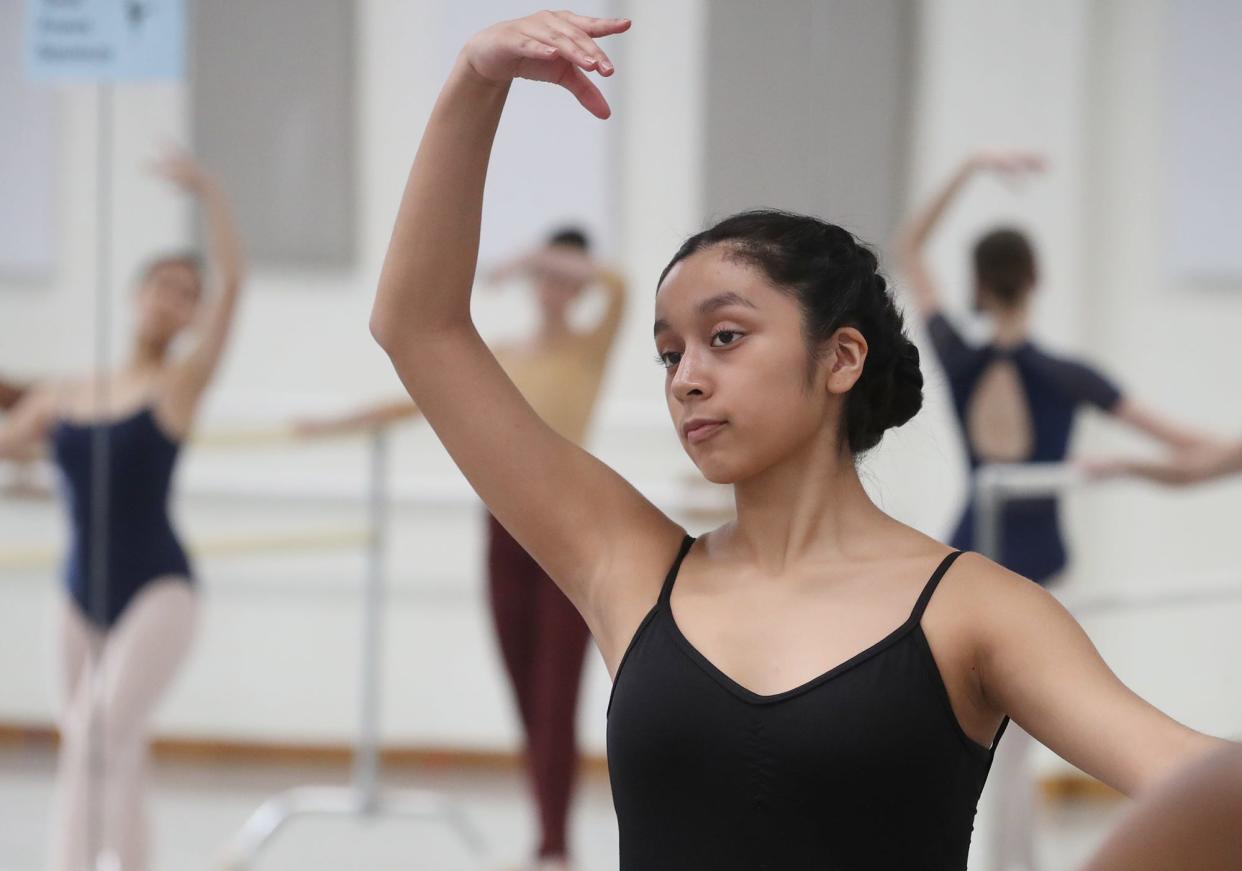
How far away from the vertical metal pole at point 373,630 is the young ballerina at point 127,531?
0.31 m

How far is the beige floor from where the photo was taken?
9.36ft

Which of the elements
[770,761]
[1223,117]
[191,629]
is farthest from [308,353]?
[770,761]

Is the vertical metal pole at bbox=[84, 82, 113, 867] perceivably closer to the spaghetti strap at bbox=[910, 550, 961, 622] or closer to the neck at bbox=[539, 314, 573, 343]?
the neck at bbox=[539, 314, 573, 343]

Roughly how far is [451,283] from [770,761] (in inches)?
15.4

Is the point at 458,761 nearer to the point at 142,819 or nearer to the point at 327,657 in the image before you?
the point at 327,657

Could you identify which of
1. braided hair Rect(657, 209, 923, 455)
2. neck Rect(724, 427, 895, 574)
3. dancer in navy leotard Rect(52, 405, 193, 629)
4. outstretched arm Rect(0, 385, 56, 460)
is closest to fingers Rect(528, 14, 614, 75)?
braided hair Rect(657, 209, 923, 455)

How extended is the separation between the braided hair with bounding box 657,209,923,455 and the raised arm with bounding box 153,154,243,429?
6.04ft

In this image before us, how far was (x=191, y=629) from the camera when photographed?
2.86 m

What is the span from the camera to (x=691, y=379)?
1.02 m

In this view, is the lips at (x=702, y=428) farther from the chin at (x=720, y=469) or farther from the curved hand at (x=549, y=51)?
→ the curved hand at (x=549, y=51)

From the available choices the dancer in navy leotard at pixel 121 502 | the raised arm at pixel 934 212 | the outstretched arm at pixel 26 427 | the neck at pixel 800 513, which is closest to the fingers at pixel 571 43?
the neck at pixel 800 513

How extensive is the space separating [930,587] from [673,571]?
18cm

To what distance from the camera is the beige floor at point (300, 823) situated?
112 inches

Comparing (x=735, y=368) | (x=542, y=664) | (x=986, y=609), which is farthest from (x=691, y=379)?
(x=542, y=664)
